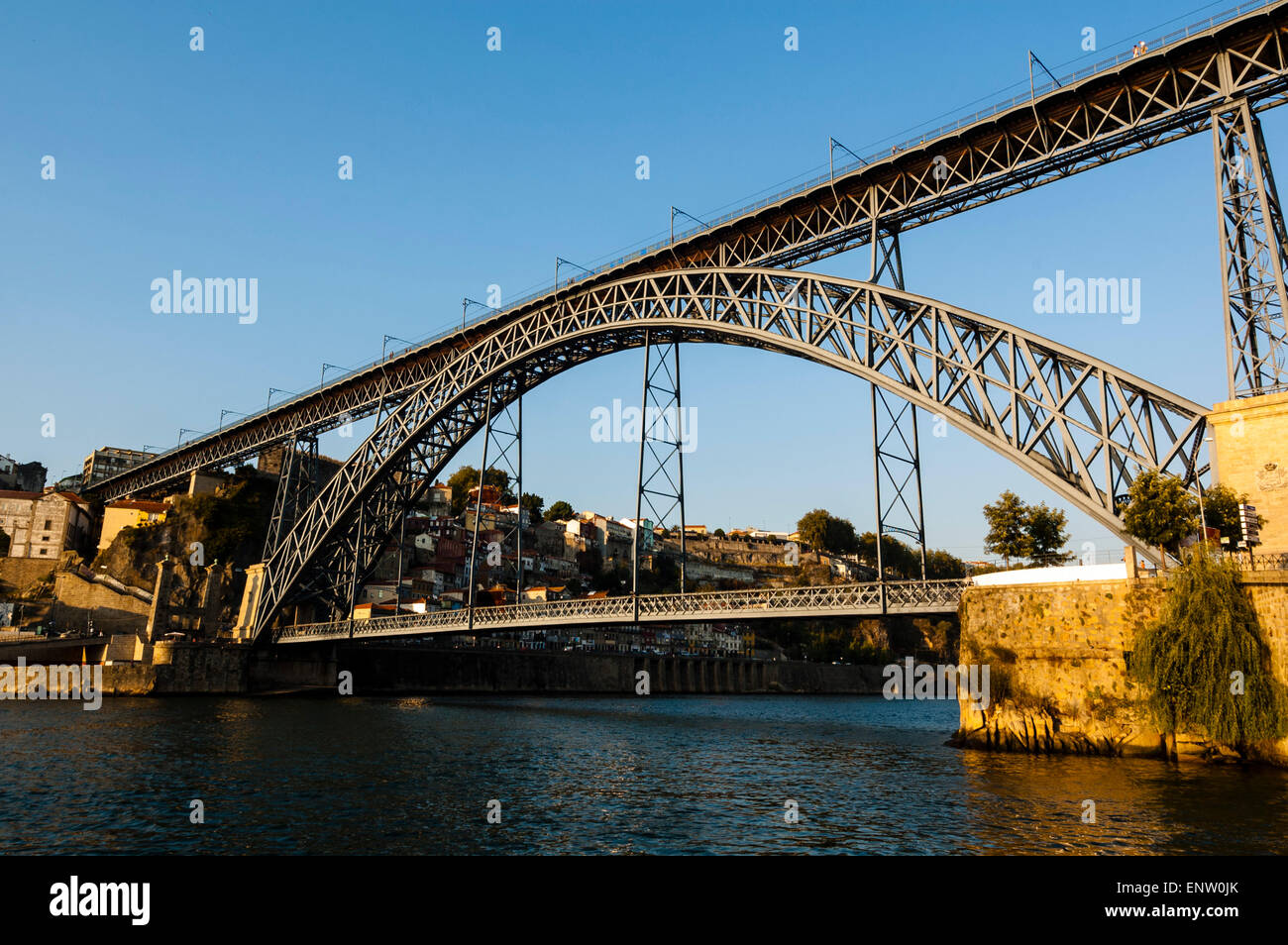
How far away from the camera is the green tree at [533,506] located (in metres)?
116

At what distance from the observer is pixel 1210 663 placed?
758 inches

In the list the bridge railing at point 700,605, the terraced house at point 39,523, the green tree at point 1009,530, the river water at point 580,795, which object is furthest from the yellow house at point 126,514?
the green tree at point 1009,530

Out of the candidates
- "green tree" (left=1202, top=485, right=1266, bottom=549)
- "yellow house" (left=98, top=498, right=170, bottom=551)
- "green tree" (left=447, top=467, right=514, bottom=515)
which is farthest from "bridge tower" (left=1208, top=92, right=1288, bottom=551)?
"green tree" (left=447, top=467, right=514, bottom=515)

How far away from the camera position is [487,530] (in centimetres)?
9919

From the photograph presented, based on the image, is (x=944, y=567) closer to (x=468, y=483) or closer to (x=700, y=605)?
(x=468, y=483)

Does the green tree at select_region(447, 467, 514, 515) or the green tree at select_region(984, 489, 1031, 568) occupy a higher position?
the green tree at select_region(447, 467, 514, 515)

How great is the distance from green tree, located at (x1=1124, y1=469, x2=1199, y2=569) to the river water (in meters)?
5.47

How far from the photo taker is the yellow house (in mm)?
76438

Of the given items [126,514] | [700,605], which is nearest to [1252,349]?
[700,605]

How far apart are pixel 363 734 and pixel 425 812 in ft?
49.1

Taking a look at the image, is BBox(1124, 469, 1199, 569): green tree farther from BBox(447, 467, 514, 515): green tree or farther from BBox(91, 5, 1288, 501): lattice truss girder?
BBox(447, 467, 514, 515): green tree

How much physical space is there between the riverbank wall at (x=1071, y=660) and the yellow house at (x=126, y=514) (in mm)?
71766

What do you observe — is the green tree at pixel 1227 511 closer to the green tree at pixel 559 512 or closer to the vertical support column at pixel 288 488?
the vertical support column at pixel 288 488
